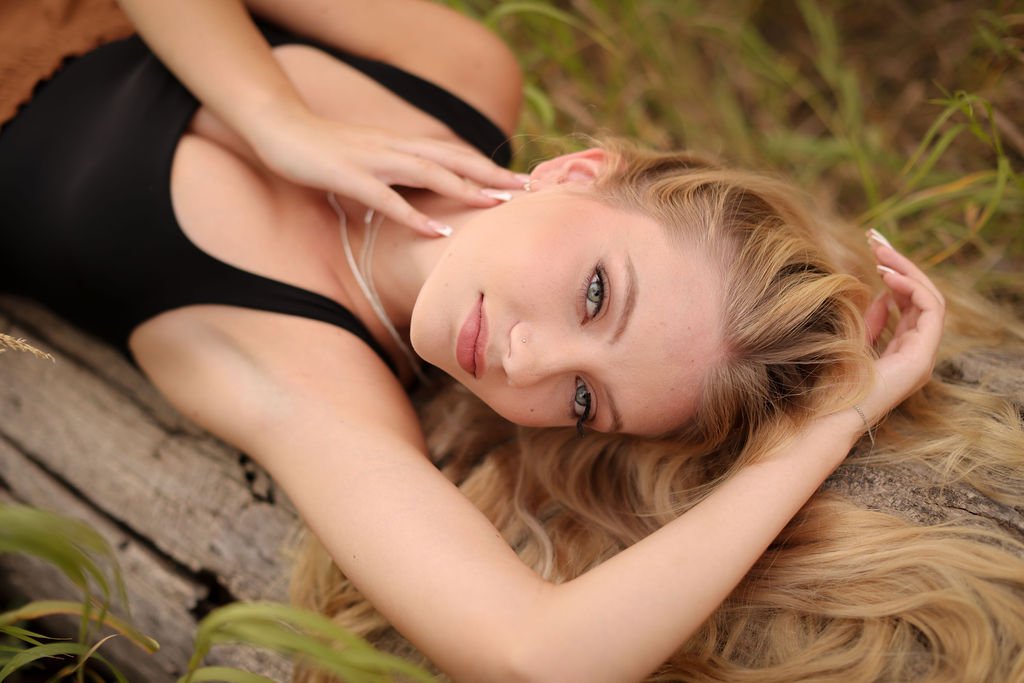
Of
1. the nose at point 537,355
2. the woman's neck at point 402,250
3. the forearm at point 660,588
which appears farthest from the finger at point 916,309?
the woman's neck at point 402,250

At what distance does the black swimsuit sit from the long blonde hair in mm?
634

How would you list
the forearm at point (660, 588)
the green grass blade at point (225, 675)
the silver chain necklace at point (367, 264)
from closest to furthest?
the green grass blade at point (225, 675), the forearm at point (660, 588), the silver chain necklace at point (367, 264)

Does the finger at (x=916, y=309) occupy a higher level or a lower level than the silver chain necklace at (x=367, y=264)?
lower

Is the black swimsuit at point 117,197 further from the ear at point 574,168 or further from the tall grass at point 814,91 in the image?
the tall grass at point 814,91

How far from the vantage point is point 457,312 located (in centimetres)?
179

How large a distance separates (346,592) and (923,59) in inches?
136

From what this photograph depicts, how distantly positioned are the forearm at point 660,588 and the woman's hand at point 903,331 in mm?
289

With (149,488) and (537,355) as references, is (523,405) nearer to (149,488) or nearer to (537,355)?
(537,355)

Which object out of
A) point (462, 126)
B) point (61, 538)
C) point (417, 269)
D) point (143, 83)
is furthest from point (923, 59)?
point (61, 538)

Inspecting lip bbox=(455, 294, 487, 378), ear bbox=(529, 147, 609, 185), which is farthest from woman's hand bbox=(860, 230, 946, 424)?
lip bbox=(455, 294, 487, 378)

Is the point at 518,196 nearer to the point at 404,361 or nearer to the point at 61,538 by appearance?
the point at 404,361

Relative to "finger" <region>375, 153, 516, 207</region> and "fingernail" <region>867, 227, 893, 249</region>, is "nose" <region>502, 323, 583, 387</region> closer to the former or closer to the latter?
"finger" <region>375, 153, 516, 207</region>

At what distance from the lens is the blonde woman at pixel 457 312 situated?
5.33 ft

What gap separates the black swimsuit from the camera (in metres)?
2.05
